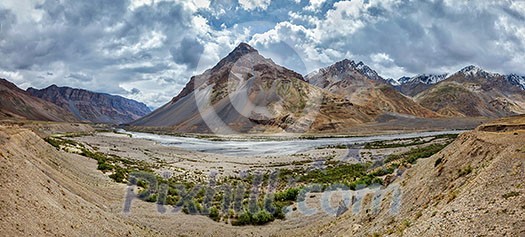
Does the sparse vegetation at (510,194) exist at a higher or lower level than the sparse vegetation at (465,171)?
lower

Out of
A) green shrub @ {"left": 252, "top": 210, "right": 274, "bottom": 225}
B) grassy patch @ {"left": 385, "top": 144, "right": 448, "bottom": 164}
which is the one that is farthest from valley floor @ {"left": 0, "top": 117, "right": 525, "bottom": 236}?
grassy patch @ {"left": 385, "top": 144, "right": 448, "bottom": 164}

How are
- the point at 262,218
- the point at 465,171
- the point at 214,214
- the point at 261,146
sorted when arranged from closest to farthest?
the point at 465,171, the point at 262,218, the point at 214,214, the point at 261,146

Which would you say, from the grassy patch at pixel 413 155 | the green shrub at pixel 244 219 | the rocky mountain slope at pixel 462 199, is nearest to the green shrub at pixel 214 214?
the green shrub at pixel 244 219

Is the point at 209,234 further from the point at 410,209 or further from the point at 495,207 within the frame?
the point at 495,207

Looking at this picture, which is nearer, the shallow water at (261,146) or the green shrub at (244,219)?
the green shrub at (244,219)

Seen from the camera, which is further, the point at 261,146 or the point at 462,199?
the point at 261,146

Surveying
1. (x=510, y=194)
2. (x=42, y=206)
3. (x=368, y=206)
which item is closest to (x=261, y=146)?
(x=368, y=206)

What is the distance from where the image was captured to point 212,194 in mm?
32281

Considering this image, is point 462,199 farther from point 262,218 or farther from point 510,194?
point 262,218

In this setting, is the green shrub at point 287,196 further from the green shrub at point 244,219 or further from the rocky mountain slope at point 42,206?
the rocky mountain slope at point 42,206

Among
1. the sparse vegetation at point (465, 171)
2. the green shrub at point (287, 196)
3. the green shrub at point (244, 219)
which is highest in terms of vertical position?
the sparse vegetation at point (465, 171)

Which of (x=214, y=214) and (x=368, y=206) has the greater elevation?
(x=368, y=206)

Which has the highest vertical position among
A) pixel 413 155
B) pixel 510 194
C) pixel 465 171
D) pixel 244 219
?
pixel 465 171

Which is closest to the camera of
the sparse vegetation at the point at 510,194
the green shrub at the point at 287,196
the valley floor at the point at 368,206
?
the sparse vegetation at the point at 510,194
